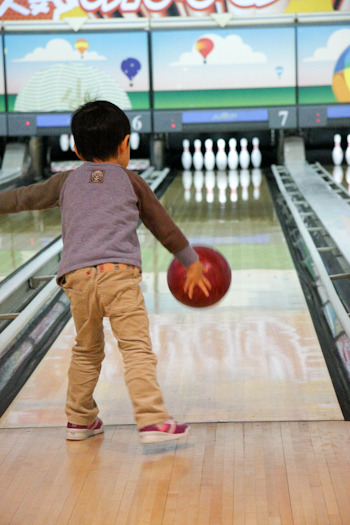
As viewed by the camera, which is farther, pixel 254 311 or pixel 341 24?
pixel 341 24

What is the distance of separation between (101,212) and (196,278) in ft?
1.10

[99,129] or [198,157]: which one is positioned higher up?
[99,129]

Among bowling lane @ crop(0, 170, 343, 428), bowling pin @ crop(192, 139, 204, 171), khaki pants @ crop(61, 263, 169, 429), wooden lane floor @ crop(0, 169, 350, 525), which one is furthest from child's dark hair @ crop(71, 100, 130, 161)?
bowling pin @ crop(192, 139, 204, 171)

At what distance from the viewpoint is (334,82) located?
7145mm

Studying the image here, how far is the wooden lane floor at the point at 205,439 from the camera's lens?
63.7 inches

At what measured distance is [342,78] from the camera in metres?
7.12

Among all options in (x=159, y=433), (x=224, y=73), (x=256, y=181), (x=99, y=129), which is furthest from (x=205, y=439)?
(x=224, y=73)

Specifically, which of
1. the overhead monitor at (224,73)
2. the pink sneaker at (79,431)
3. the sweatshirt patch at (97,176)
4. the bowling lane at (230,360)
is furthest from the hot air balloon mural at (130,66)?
the pink sneaker at (79,431)

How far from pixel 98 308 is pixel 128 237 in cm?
18

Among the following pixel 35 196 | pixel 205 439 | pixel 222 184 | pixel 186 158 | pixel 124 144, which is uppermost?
pixel 124 144

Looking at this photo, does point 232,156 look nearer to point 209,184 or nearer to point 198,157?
point 198,157

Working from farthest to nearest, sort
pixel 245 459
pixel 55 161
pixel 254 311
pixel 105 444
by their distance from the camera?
pixel 55 161, pixel 254 311, pixel 105 444, pixel 245 459

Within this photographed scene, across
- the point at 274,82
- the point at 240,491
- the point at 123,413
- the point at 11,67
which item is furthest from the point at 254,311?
the point at 11,67

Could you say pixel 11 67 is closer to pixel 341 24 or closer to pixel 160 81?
pixel 160 81
